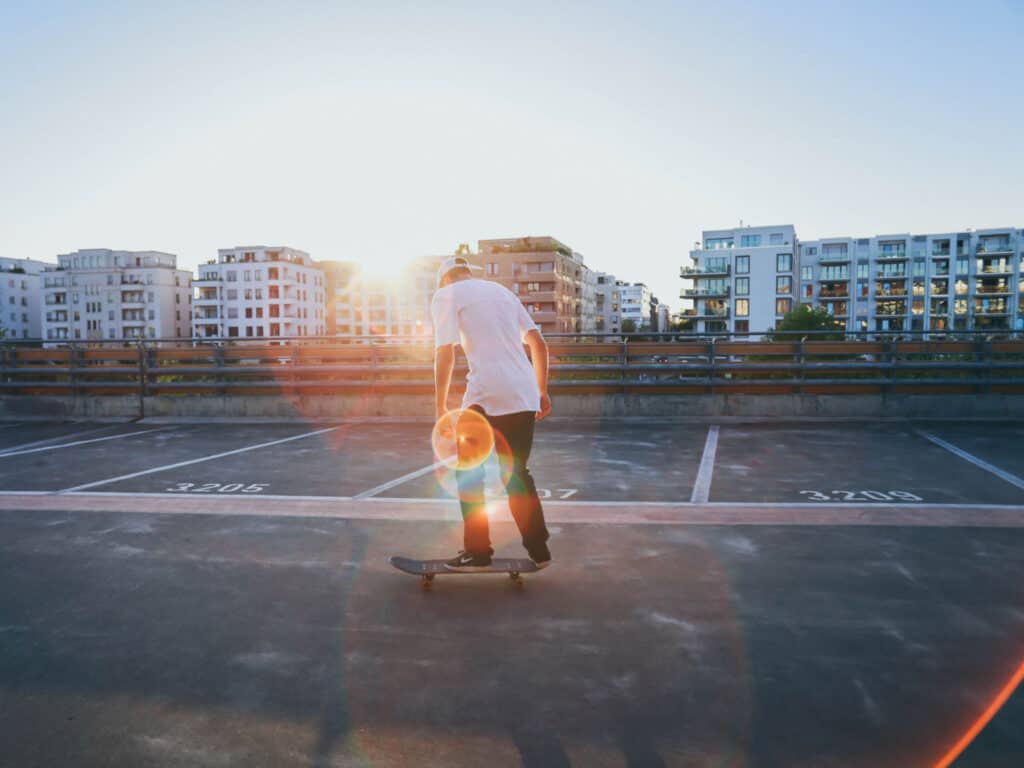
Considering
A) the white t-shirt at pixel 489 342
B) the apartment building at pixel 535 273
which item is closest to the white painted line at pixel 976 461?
the white t-shirt at pixel 489 342

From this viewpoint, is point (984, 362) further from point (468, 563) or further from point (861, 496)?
point (468, 563)

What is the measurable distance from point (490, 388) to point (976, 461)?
25.7ft

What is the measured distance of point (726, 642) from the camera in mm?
4023

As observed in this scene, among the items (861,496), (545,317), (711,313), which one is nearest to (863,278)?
(711,313)

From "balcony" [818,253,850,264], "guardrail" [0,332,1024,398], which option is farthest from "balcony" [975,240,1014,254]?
"guardrail" [0,332,1024,398]

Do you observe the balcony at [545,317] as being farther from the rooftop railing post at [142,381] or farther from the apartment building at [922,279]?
the rooftop railing post at [142,381]

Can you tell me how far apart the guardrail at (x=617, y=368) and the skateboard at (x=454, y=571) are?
30.3 ft

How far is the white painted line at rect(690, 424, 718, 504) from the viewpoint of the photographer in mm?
7703

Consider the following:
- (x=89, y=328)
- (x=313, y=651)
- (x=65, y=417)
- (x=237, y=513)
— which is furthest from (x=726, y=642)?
(x=89, y=328)

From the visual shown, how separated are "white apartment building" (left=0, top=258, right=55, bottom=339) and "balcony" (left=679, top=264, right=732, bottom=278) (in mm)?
117517

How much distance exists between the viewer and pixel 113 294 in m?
132

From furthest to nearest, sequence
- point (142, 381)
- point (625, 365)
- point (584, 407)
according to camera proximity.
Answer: point (142, 381)
point (584, 407)
point (625, 365)

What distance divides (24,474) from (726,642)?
9325 millimetres

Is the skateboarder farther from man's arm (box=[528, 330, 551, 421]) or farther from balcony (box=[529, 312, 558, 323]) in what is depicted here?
balcony (box=[529, 312, 558, 323])
